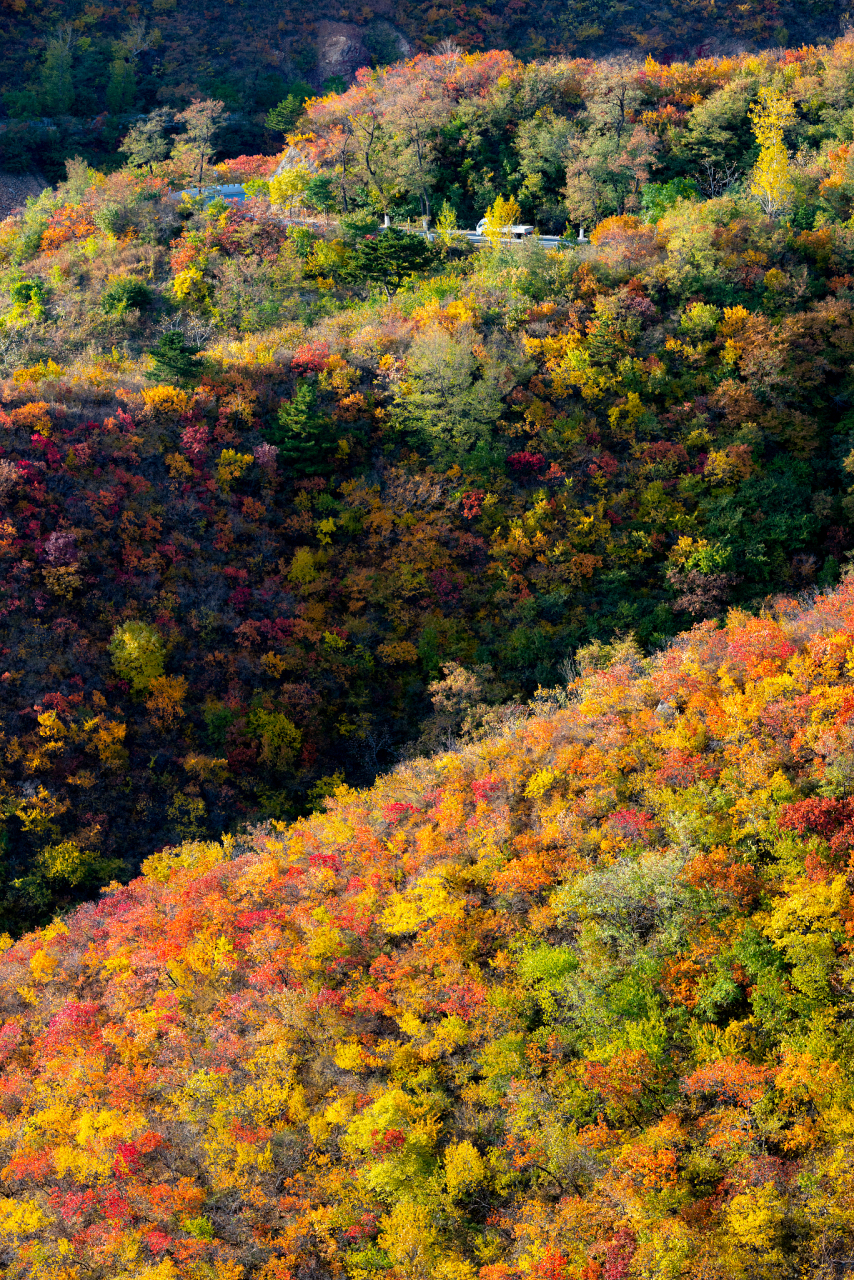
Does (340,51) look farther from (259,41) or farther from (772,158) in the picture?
(772,158)

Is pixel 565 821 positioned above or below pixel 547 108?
below

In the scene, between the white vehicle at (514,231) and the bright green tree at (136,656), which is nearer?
the bright green tree at (136,656)

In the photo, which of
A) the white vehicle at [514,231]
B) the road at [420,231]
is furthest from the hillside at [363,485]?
the white vehicle at [514,231]

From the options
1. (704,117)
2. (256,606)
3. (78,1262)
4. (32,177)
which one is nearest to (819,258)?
(704,117)

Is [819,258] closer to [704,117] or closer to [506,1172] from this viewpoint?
[704,117]

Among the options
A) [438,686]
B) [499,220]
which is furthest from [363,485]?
[499,220]

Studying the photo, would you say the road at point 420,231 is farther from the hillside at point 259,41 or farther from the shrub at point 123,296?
the hillside at point 259,41

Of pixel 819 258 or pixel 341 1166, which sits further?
pixel 819 258
